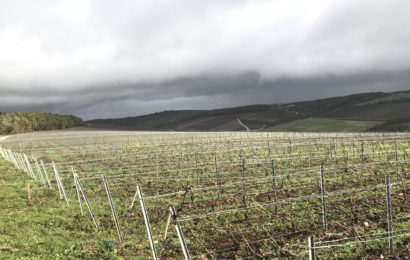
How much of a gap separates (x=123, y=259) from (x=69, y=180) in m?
11.4

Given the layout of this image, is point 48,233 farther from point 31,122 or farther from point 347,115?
point 31,122

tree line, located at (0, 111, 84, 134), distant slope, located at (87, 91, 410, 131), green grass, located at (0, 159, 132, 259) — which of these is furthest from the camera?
tree line, located at (0, 111, 84, 134)

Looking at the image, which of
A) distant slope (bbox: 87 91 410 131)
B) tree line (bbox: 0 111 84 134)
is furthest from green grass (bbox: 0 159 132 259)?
tree line (bbox: 0 111 84 134)

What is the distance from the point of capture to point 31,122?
104 meters

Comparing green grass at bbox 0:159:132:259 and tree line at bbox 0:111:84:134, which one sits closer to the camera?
green grass at bbox 0:159:132:259

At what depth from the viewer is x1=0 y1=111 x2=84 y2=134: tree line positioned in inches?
3798

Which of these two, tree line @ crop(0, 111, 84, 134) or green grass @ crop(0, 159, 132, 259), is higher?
tree line @ crop(0, 111, 84, 134)

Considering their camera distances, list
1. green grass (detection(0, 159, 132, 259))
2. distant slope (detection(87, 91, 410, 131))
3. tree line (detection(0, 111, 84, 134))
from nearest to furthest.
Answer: green grass (detection(0, 159, 132, 259)), distant slope (detection(87, 91, 410, 131)), tree line (detection(0, 111, 84, 134))

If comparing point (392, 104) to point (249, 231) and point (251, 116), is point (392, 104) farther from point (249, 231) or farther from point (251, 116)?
point (249, 231)

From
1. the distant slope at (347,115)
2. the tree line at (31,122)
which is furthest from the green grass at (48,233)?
the tree line at (31,122)

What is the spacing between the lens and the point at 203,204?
9891 mm

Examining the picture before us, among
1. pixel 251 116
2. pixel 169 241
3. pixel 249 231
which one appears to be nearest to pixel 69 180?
pixel 169 241

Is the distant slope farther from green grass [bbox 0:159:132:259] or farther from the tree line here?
green grass [bbox 0:159:132:259]

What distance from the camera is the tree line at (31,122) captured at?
317ft
